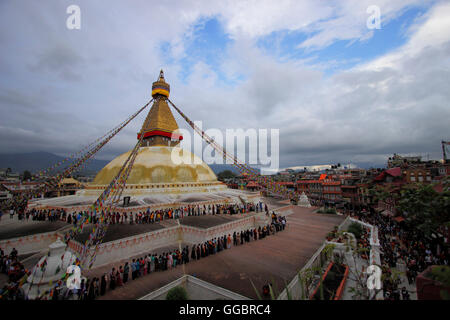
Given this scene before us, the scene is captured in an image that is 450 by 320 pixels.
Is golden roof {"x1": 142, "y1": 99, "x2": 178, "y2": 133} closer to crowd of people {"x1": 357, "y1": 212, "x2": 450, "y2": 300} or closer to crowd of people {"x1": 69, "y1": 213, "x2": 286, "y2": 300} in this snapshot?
crowd of people {"x1": 69, "y1": 213, "x2": 286, "y2": 300}

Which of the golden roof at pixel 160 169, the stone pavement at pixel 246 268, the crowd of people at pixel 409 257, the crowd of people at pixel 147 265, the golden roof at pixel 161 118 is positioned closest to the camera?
the crowd of people at pixel 147 265

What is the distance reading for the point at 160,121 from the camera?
22.2m

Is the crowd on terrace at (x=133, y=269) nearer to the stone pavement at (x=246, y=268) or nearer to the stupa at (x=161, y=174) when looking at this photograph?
the stone pavement at (x=246, y=268)

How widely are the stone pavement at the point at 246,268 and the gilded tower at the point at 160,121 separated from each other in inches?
624

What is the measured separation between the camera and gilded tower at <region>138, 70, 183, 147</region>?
22.2 metres

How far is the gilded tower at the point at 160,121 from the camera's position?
875 inches

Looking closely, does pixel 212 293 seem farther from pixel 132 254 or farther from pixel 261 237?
pixel 261 237

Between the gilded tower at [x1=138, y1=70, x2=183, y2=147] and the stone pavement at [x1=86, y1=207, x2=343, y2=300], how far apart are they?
15853 millimetres

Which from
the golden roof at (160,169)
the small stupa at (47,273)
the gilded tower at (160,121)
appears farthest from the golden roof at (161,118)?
the small stupa at (47,273)

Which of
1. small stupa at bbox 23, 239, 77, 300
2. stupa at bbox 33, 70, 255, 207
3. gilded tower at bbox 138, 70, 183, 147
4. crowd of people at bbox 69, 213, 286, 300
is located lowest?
crowd of people at bbox 69, 213, 286, 300

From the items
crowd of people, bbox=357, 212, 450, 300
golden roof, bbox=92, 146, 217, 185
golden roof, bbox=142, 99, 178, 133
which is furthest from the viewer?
golden roof, bbox=142, 99, 178, 133

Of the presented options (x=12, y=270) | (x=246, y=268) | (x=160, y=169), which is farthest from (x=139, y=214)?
(x=246, y=268)

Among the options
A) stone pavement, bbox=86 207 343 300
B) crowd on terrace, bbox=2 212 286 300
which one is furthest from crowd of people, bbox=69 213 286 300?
stone pavement, bbox=86 207 343 300
